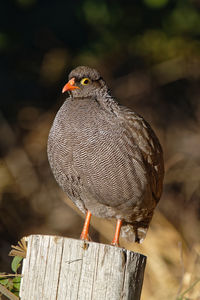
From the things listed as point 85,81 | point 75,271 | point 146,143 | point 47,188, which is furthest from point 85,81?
point 47,188

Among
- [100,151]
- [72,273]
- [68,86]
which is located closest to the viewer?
[72,273]

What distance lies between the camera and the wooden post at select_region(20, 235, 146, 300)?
3.71m

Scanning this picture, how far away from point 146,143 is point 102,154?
0.66 m

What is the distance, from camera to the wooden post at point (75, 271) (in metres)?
3.71

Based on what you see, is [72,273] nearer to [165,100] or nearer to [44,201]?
[44,201]

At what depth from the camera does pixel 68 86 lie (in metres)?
5.34

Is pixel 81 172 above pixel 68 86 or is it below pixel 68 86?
below

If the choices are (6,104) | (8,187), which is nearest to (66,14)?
(6,104)

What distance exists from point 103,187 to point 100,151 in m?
0.33

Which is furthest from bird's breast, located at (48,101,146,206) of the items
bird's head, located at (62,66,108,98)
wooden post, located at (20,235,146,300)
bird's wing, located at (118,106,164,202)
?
wooden post, located at (20,235,146,300)

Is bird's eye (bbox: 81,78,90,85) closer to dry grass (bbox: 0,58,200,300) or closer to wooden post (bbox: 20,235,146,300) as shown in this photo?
wooden post (bbox: 20,235,146,300)

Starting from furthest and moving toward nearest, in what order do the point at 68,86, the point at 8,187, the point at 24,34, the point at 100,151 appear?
the point at 24,34
the point at 8,187
the point at 68,86
the point at 100,151

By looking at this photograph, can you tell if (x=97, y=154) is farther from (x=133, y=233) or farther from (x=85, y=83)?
(x=133, y=233)

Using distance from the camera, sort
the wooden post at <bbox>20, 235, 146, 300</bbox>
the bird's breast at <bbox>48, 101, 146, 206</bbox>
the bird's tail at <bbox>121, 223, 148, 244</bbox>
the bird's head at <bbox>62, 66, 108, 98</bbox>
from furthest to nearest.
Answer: the bird's tail at <bbox>121, 223, 148, 244</bbox> → the bird's head at <bbox>62, 66, 108, 98</bbox> → the bird's breast at <bbox>48, 101, 146, 206</bbox> → the wooden post at <bbox>20, 235, 146, 300</bbox>
